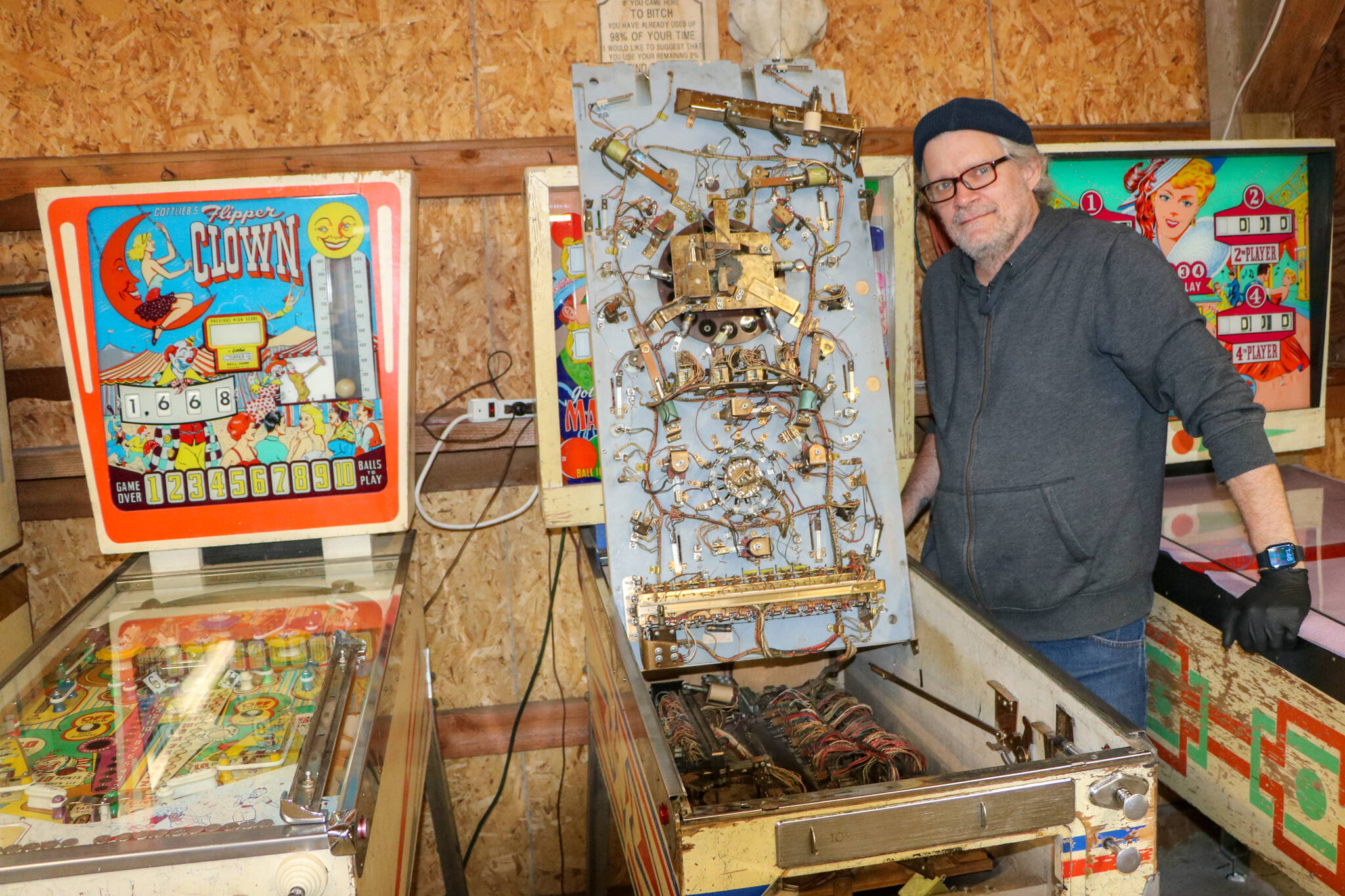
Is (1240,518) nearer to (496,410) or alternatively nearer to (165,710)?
(496,410)

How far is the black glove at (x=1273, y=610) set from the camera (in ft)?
4.97

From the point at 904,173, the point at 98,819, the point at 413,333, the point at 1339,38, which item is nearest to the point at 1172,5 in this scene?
the point at 1339,38

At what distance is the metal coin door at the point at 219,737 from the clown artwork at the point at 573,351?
467 millimetres

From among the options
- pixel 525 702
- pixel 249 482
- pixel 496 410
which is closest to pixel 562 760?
pixel 525 702

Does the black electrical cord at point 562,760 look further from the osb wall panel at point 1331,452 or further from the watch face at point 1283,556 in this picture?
the osb wall panel at point 1331,452

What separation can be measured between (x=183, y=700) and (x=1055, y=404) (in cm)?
159

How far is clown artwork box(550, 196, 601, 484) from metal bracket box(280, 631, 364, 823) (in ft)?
2.27

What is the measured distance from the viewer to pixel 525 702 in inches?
105

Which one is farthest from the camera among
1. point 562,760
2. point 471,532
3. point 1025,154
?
point 562,760

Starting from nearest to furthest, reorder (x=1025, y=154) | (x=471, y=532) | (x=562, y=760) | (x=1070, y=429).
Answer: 1. (x=1070, y=429)
2. (x=1025, y=154)
3. (x=471, y=532)
4. (x=562, y=760)

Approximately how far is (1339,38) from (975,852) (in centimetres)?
269

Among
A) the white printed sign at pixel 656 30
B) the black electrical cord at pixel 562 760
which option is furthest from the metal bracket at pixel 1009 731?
the white printed sign at pixel 656 30

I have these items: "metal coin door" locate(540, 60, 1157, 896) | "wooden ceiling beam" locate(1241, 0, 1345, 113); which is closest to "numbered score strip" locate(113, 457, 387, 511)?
"metal coin door" locate(540, 60, 1157, 896)

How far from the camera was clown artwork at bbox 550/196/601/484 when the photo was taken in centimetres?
205
